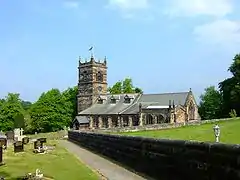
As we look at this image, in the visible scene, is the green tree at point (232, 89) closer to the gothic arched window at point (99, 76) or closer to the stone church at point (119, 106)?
the stone church at point (119, 106)

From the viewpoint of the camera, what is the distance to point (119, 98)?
104 metres

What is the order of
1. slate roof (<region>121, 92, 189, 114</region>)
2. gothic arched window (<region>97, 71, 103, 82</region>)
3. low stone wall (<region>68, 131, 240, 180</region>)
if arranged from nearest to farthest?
1. low stone wall (<region>68, 131, 240, 180</region>)
2. slate roof (<region>121, 92, 189, 114</region>)
3. gothic arched window (<region>97, 71, 103, 82</region>)

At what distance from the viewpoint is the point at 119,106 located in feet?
333

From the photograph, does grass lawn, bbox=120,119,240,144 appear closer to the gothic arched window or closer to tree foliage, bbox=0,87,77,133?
the gothic arched window

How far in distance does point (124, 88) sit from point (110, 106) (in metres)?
26.6

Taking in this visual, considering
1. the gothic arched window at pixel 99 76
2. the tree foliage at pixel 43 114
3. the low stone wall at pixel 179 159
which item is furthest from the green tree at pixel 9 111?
the low stone wall at pixel 179 159

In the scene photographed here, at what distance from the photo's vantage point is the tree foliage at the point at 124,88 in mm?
128875

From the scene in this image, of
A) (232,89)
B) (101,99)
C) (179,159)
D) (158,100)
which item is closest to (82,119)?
(101,99)

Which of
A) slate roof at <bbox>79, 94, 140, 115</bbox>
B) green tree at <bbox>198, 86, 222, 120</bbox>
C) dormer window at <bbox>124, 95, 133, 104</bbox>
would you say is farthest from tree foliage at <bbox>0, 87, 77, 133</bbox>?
green tree at <bbox>198, 86, 222, 120</bbox>

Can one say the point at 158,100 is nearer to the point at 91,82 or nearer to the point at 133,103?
the point at 133,103

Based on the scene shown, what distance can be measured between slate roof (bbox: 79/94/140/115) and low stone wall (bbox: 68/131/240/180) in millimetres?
78520

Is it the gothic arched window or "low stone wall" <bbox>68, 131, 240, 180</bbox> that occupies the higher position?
the gothic arched window

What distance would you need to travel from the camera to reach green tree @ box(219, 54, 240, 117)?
309 ft

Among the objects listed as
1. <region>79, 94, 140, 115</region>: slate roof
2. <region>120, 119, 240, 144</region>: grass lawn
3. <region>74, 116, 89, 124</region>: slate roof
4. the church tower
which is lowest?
<region>120, 119, 240, 144</region>: grass lawn
